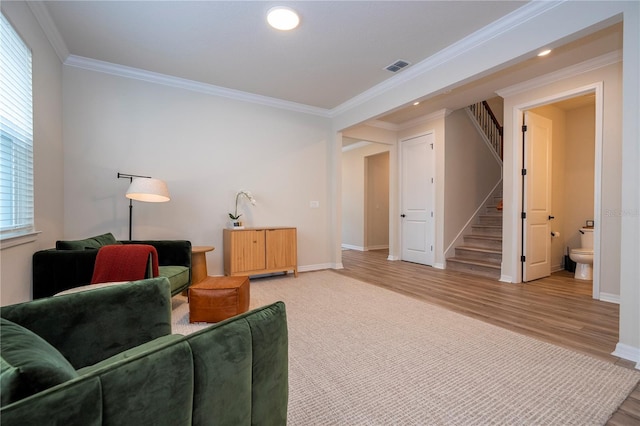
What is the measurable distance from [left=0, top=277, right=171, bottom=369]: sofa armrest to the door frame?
4513mm

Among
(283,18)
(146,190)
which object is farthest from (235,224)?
(283,18)

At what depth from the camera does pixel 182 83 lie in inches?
156

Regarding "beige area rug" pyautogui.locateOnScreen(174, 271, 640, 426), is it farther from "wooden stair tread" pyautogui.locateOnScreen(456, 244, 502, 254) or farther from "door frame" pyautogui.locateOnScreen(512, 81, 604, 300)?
"wooden stair tread" pyautogui.locateOnScreen(456, 244, 502, 254)

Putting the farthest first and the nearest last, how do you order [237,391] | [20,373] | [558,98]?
[558,98] → [237,391] → [20,373]

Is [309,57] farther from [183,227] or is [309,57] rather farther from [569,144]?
[569,144]

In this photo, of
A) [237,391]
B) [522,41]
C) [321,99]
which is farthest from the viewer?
[321,99]

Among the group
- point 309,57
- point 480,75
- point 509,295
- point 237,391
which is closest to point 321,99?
point 309,57

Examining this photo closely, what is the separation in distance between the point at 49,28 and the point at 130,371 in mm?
3647

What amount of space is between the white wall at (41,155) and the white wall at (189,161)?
0.78ft

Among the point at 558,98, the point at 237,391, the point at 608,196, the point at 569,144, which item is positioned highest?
the point at 558,98

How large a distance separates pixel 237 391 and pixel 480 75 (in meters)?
3.43

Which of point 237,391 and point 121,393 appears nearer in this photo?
point 121,393

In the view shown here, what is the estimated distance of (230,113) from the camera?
435 cm

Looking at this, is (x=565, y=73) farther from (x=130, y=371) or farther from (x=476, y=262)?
(x=130, y=371)
